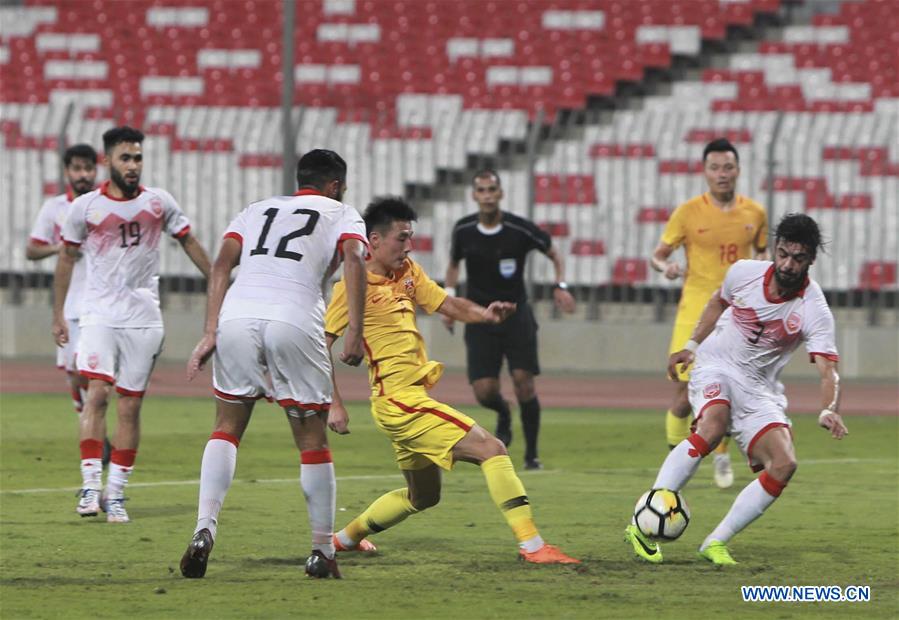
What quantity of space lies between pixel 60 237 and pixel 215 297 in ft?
13.1

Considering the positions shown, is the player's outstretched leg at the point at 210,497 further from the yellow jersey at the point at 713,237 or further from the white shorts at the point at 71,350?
the yellow jersey at the point at 713,237

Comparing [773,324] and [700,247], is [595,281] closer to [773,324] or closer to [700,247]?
[700,247]

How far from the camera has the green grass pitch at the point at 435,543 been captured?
7.16 meters

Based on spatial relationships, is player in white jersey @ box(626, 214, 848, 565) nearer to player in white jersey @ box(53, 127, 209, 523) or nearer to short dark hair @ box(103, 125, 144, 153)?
player in white jersey @ box(53, 127, 209, 523)

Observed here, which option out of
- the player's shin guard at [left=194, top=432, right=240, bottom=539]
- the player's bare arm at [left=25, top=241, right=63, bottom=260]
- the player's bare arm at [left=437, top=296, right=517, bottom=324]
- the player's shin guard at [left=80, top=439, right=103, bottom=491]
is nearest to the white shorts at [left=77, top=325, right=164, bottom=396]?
→ the player's shin guard at [left=80, top=439, right=103, bottom=491]

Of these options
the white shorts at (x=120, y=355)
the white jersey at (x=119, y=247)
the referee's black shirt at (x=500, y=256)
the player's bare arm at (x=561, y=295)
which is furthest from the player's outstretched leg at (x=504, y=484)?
the referee's black shirt at (x=500, y=256)

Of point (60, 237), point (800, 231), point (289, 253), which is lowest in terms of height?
point (60, 237)

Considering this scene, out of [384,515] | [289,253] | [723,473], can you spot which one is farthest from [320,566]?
[723,473]

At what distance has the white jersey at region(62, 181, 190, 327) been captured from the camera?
1011cm

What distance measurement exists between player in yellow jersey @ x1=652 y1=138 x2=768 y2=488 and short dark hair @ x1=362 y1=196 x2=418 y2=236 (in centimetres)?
393

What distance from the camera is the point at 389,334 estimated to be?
326 inches

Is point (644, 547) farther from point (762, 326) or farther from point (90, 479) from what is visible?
point (90, 479)

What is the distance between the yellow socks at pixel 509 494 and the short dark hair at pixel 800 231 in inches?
66.2

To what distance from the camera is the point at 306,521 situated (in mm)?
9672
